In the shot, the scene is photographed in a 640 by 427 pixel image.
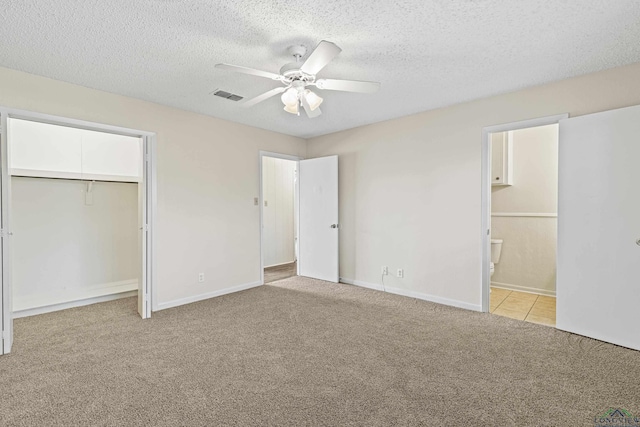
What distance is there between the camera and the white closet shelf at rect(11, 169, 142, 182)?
346 cm

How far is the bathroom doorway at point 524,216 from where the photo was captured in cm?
427

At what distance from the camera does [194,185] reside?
4.02 metres

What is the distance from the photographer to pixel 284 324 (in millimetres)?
3211

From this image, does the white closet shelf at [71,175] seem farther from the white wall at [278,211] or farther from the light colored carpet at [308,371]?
the white wall at [278,211]

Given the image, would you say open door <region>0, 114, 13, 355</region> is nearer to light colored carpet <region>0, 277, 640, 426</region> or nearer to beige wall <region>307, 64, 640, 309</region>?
light colored carpet <region>0, 277, 640, 426</region>

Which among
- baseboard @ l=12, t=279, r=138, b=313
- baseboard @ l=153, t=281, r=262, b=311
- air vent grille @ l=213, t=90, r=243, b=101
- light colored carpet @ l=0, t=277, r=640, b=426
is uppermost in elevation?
air vent grille @ l=213, t=90, r=243, b=101

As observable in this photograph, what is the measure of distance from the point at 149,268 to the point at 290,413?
252 cm

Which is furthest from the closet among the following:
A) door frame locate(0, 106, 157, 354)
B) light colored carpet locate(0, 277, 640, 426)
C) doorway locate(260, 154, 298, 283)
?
doorway locate(260, 154, 298, 283)

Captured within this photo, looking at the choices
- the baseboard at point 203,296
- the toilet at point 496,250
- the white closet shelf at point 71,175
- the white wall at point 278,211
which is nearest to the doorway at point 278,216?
the white wall at point 278,211

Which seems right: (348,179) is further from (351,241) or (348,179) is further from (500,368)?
(500,368)

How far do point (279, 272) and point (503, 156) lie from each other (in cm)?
411

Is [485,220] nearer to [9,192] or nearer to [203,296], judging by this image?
[203,296]

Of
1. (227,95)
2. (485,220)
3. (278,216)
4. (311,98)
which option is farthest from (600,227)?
(278,216)

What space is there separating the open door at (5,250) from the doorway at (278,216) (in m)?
3.66
